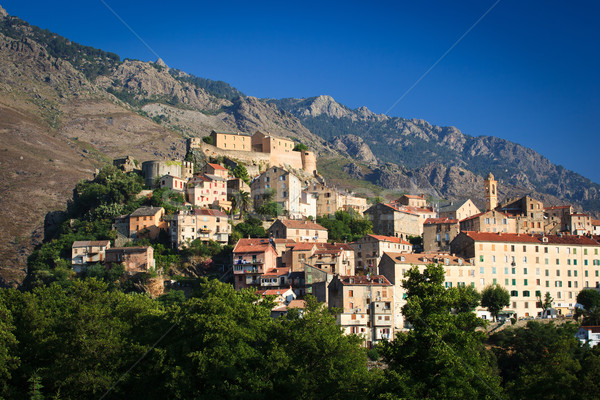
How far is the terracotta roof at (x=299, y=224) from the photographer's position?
91062 millimetres

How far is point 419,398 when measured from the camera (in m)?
35.4

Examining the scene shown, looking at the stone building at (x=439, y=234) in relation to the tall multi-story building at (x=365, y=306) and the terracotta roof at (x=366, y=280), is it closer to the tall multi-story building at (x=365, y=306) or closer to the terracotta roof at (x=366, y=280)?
the terracotta roof at (x=366, y=280)

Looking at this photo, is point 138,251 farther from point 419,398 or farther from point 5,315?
point 419,398

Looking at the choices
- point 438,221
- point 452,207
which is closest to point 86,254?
point 438,221

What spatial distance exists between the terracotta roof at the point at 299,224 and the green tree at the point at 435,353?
167 ft

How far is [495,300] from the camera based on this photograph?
78.2 m

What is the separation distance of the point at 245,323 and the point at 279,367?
6075 mm

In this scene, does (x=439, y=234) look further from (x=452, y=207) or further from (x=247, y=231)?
(x=247, y=231)

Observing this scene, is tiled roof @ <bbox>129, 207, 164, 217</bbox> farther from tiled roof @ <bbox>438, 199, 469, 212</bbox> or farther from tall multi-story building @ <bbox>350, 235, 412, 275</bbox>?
tiled roof @ <bbox>438, 199, 469, 212</bbox>

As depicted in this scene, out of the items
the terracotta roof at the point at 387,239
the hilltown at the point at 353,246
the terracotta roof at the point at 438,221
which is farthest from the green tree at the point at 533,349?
the terracotta roof at the point at 438,221

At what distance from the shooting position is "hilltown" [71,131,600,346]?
74562mm

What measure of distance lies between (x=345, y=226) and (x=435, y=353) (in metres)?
65.3

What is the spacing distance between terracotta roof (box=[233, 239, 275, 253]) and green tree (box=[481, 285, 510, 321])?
25.5 meters

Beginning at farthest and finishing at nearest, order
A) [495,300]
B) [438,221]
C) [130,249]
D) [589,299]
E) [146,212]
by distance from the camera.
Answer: [438,221]
[146,212]
[130,249]
[589,299]
[495,300]
